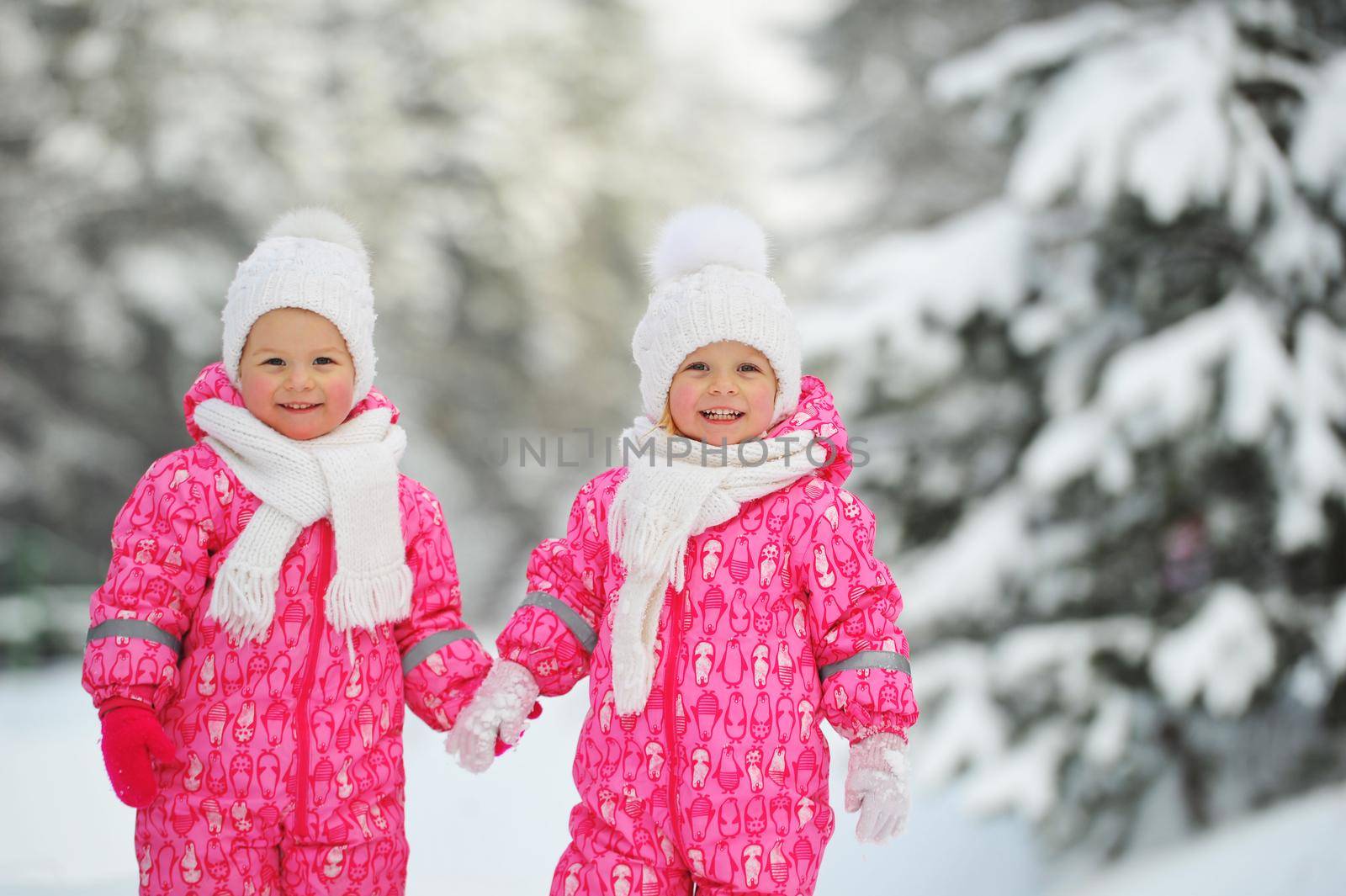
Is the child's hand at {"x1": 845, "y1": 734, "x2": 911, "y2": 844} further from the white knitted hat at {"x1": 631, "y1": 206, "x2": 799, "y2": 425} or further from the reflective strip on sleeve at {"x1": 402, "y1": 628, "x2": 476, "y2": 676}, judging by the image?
the reflective strip on sleeve at {"x1": 402, "y1": 628, "x2": 476, "y2": 676}

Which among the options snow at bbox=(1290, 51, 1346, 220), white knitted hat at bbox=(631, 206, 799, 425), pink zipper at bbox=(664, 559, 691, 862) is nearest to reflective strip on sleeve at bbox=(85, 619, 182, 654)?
pink zipper at bbox=(664, 559, 691, 862)

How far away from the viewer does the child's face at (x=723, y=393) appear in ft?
8.32

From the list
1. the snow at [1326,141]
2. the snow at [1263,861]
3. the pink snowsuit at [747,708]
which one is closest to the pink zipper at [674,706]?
the pink snowsuit at [747,708]

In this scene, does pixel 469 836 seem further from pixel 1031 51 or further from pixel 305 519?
pixel 1031 51

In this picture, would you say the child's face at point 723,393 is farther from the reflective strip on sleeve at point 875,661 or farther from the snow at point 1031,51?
the snow at point 1031,51

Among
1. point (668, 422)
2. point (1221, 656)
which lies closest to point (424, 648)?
point (668, 422)

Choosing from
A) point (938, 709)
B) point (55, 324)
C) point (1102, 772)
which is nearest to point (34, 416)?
point (55, 324)

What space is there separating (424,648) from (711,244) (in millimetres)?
1081

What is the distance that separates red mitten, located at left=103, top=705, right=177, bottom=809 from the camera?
2271 millimetres

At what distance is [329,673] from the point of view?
2.49 metres

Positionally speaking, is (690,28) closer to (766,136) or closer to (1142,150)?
(766,136)

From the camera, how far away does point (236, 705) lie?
2.43m

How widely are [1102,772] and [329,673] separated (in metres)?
3.91

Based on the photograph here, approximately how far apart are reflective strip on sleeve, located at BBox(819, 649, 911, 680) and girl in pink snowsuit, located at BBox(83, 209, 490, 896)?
2.81ft
